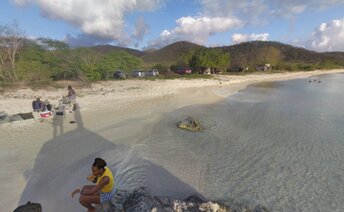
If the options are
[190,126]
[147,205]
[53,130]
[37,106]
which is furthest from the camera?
[37,106]

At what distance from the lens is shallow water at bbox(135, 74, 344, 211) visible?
18.4ft

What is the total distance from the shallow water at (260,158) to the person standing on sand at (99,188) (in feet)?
8.89

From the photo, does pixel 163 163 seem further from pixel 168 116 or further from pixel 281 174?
pixel 168 116

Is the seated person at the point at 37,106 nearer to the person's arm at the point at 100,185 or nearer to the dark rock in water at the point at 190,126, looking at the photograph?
the dark rock in water at the point at 190,126

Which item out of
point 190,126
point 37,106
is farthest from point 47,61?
point 190,126

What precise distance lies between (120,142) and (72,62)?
25224 mm

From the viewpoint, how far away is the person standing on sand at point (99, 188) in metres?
3.82

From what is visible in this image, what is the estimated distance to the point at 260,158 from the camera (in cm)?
774

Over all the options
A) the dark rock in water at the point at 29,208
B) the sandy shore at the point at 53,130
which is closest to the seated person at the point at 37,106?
the sandy shore at the point at 53,130

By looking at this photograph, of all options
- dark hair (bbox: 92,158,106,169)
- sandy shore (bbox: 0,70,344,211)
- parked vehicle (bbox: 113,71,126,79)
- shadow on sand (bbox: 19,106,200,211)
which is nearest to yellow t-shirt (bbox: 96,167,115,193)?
dark hair (bbox: 92,158,106,169)

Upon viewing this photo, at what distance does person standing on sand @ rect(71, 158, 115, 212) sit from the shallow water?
2708mm

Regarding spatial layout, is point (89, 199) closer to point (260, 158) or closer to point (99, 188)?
point (99, 188)

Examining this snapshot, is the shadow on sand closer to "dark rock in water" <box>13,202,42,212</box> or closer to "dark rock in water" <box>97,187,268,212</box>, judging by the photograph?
"dark rock in water" <box>13,202,42,212</box>

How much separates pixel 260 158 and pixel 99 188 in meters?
5.96
